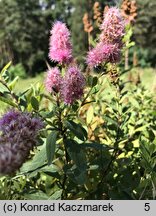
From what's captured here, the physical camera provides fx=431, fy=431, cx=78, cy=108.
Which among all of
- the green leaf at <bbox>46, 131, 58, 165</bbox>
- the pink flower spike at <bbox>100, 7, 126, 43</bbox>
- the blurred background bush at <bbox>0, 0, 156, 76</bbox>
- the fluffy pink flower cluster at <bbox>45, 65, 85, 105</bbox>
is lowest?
the blurred background bush at <bbox>0, 0, 156, 76</bbox>

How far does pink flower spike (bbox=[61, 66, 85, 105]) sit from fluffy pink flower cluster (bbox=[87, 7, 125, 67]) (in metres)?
0.10

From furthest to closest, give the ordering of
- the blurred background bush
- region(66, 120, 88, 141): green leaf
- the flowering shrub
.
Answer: the blurred background bush → region(66, 120, 88, 141): green leaf → the flowering shrub

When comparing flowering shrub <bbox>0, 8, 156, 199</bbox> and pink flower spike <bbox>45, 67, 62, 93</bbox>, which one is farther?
pink flower spike <bbox>45, 67, 62, 93</bbox>

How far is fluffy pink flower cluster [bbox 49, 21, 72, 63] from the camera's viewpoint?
1139 mm

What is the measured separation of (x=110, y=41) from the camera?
43.6 inches

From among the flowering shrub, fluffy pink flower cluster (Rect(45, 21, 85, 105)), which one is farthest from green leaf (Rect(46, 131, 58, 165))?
fluffy pink flower cluster (Rect(45, 21, 85, 105))

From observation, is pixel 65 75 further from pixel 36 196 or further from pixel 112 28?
pixel 36 196

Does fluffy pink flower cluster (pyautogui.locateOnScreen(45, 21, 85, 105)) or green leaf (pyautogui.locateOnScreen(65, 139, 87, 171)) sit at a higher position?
fluffy pink flower cluster (pyautogui.locateOnScreen(45, 21, 85, 105))

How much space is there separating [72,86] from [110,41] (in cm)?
17

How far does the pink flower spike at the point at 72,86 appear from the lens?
104 centimetres

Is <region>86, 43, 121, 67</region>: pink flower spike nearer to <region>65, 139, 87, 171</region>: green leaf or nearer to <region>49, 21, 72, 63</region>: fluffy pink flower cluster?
<region>49, 21, 72, 63</region>: fluffy pink flower cluster

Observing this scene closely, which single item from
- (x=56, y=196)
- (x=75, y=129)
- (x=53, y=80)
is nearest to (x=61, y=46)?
(x=53, y=80)

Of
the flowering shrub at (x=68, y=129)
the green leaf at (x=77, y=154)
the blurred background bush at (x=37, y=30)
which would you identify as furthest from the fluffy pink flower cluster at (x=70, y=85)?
the blurred background bush at (x=37, y=30)

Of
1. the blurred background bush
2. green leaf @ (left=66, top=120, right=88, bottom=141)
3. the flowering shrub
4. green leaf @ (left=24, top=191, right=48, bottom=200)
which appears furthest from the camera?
the blurred background bush
